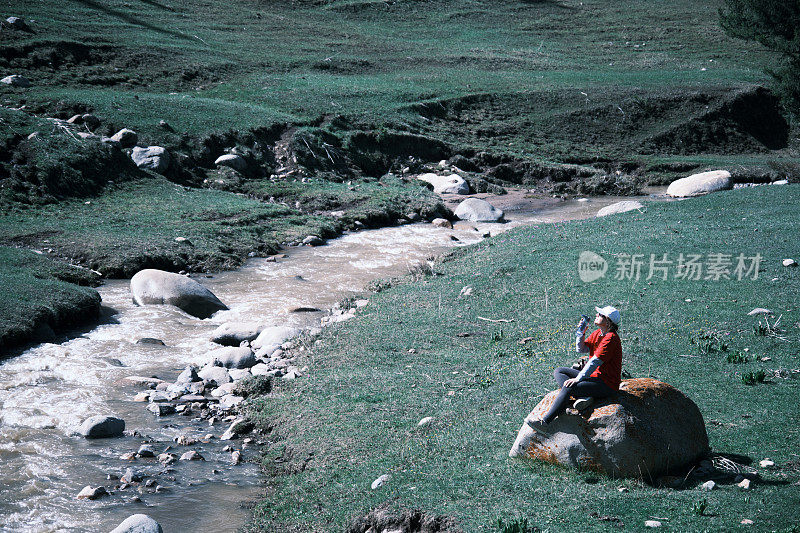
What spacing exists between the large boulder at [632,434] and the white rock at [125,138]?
80.0ft

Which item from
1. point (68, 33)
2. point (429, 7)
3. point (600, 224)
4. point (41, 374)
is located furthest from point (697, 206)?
point (429, 7)

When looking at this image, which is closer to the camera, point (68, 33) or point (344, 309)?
point (344, 309)

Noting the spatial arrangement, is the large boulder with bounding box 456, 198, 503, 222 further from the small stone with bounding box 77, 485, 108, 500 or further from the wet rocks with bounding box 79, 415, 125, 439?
the small stone with bounding box 77, 485, 108, 500

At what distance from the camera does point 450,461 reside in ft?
28.2

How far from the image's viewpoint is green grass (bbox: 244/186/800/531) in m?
7.14

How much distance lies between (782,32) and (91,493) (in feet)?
98.8

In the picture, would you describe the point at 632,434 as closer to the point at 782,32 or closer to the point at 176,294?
the point at 176,294

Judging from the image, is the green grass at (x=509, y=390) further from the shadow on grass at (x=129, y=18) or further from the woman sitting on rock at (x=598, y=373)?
the shadow on grass at (x=129, y=18)

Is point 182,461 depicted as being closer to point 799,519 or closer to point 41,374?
point 41,374

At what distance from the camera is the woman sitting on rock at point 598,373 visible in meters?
7.34

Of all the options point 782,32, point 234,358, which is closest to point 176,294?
point 234,358

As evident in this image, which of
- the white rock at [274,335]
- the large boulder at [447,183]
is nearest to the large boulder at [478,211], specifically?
the large boulder at [447,183]

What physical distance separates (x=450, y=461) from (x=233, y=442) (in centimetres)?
402

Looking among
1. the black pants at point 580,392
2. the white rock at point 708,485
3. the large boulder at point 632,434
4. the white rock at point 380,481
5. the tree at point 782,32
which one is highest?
the tree at point 782,32
